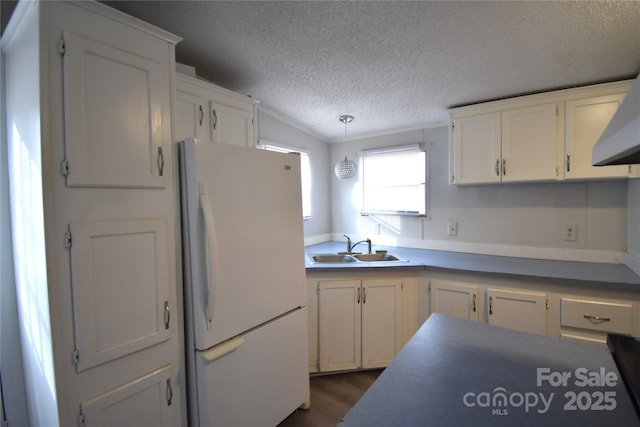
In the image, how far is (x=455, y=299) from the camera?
7.06 feet

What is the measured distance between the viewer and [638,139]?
47cm

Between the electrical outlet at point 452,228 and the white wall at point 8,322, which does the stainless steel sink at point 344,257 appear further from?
the white wall at point 8,322

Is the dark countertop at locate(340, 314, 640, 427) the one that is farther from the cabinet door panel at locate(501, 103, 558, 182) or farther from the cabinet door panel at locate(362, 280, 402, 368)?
the cabinet door panel at locate(501, 103, 558, 182)

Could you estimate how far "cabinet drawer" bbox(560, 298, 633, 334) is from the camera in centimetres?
169

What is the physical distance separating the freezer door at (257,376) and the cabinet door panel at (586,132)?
2.12 meters

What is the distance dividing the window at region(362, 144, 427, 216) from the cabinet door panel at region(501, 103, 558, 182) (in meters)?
0.79

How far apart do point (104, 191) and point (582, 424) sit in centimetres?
162

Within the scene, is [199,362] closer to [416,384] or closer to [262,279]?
[262,279]

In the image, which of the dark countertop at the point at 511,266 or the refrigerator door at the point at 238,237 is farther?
the dark countertop at the point at 511,266

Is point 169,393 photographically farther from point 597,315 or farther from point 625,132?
point 597,315

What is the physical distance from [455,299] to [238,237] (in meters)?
1.62

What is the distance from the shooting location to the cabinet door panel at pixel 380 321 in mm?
2271

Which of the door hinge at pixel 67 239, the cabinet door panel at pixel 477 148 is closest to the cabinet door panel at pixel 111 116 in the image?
the door hinge at pixel 67 239

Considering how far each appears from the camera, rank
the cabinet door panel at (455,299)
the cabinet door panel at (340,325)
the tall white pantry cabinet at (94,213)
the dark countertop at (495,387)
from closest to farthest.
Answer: the dark countertop at (495,387) < the tall white pantry cabinet at (94,213) < the cabinet door panel at (455,299) < the cabinet door panel at (340,325)
